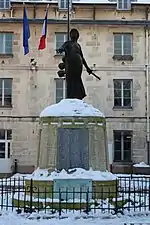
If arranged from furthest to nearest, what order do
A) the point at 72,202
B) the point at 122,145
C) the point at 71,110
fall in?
the point at 122,145 < the point at 71,110 < the point at 72,202

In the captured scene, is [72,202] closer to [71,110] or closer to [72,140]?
[72,140]

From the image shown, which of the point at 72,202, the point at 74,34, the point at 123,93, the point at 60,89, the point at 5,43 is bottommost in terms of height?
the point at 72,202

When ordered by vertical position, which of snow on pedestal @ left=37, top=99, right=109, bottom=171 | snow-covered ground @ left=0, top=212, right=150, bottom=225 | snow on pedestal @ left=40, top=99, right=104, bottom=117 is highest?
snow on pedestal @ left=40, top=99, right=104, bottom=117

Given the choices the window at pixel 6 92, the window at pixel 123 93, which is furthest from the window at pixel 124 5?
the window at pixel 6 92

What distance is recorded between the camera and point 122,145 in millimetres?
32500

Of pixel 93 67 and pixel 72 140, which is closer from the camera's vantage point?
pixel 72 140

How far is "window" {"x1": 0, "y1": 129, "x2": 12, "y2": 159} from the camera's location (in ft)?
105

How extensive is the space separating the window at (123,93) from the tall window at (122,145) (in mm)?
1840

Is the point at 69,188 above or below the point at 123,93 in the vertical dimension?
below

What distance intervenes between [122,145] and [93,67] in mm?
5304

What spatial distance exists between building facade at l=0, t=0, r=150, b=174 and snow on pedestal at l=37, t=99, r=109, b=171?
735 inches

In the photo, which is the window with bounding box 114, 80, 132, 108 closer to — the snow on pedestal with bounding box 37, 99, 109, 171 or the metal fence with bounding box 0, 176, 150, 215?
the snow on pedestal with bounding box 37, 99, 109, 171

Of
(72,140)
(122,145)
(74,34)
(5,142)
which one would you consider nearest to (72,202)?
(72,140)

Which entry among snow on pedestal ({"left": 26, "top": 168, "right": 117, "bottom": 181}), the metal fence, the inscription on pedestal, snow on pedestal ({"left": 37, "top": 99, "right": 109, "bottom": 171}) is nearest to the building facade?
snow on pedestal ({"left": 37, "top": 99, "right": 109, "bottom": 171})
